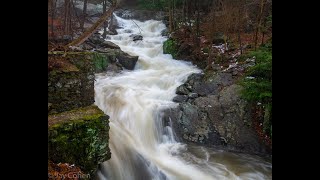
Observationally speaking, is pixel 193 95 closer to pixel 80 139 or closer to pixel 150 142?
pixel 150 142

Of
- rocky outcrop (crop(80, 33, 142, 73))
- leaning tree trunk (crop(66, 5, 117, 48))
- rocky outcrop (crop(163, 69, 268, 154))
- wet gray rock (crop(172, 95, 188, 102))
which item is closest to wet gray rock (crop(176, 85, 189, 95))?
wet gray rock (crop(172, 95, 188, 102))

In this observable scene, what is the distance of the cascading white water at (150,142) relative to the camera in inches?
297

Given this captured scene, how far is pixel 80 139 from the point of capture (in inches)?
231

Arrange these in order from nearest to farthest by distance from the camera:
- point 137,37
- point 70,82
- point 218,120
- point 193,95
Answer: point 70,82 < point 218,120 < point 193,95 < point 137,37

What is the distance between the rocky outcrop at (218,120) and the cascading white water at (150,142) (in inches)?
17.7

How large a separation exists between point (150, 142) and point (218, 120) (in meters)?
2.50

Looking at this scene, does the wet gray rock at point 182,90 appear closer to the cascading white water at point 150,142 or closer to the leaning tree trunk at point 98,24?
the cascading white water at point 150,142

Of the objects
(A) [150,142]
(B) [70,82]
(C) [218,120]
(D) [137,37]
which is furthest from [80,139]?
(D) [137,37]

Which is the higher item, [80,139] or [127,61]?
[127,61]

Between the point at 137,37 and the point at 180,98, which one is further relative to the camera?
the point at 137,37
